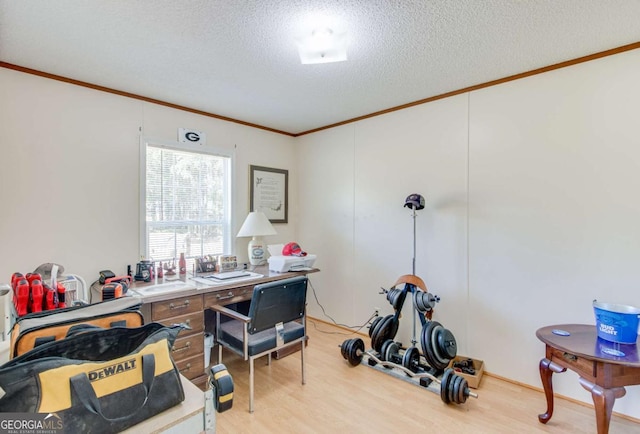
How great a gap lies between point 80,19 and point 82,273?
6.21 feet

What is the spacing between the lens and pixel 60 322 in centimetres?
123

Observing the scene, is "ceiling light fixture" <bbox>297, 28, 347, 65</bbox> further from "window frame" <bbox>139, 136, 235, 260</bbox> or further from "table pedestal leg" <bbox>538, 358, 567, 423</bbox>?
Result: "table pedestal leg" <bbox>538, 358, 567, 423</bbox>

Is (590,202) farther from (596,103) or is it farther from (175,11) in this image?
(175,11)

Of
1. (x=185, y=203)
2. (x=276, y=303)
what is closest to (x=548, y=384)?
(x=276, y=303)

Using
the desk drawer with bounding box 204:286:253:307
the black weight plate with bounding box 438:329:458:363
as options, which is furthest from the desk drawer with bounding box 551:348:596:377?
the desk drawer with bounding box 204:286:253:307

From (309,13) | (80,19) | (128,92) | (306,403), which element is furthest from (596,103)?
(128,92)

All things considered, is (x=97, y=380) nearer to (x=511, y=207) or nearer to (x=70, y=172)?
(x=70, y=172)

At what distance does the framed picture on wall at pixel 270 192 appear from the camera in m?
3.83

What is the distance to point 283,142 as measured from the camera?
13.8 feet

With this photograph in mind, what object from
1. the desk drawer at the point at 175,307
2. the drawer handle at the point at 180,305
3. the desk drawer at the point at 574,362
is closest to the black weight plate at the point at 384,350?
the desk drawer at the point at 574,362

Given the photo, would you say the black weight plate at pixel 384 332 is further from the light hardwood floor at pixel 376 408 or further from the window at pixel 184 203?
the window at pixel 184 203

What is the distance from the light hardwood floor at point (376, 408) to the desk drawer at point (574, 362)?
0.48 meters

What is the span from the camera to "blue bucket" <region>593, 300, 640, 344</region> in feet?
5.82

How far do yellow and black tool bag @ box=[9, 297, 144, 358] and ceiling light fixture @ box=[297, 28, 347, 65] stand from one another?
5.92ft
